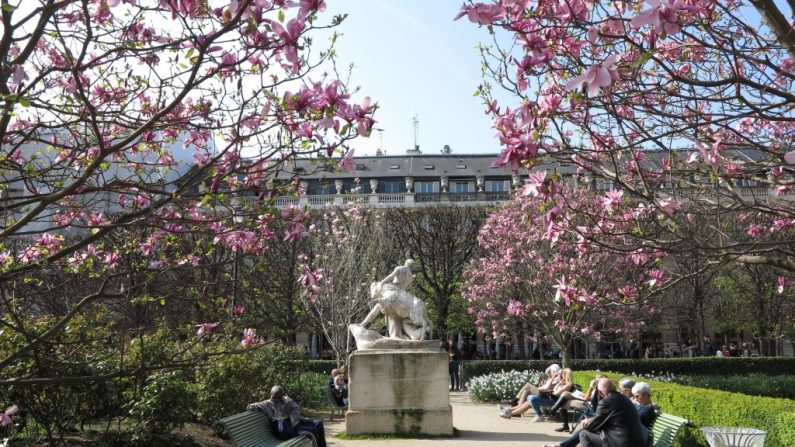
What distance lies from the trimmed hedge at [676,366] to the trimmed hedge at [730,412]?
14382 mm

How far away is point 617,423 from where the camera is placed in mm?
7598

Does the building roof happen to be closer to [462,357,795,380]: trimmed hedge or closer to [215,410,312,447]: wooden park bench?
[462,357,795,380]: trimmed hedge

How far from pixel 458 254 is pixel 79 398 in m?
26.3

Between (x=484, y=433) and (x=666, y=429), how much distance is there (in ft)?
13.0

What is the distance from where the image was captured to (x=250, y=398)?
12.3 meters

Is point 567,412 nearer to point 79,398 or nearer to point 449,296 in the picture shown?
point 79,398

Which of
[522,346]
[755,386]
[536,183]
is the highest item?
[536,183]

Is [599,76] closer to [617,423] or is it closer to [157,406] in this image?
[617,423]

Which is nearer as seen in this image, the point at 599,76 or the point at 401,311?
the point at 599,76

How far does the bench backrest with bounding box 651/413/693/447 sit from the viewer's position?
812cm

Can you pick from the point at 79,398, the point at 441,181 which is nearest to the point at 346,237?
the point at 79,398

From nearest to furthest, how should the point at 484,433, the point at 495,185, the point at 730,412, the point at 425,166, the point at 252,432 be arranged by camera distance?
1. the point at 252,432
2. the point at 730,412
3. the point at 484,433
4. the point at 495,185
5. the point at 425,166

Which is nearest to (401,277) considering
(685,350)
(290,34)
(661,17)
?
(290,34)

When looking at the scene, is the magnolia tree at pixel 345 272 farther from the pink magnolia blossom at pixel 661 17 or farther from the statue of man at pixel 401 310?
the pink magnolia blossom at pixel 661 17
